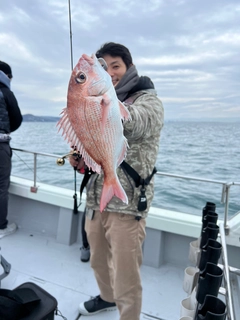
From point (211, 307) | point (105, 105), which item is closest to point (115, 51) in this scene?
point (105, 105)

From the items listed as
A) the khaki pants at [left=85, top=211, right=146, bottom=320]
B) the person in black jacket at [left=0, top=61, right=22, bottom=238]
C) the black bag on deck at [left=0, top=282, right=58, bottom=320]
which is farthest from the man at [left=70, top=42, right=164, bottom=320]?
the person in black jacket at [left=0, top=61, right=22, bottom=238]

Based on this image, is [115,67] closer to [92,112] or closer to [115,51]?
[115,51]

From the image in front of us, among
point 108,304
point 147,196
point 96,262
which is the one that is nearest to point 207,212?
point 147,196

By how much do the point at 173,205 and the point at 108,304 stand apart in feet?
14.0

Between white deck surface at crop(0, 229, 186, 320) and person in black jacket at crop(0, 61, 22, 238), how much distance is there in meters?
0.38

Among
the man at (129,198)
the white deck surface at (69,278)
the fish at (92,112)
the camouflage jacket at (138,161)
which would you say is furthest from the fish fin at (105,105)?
the white deck surface at (69,278)

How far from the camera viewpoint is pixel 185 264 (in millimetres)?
2934

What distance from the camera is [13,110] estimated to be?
3.42 metres

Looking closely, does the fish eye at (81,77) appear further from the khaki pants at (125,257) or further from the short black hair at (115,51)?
the khaki pants at (125,257)

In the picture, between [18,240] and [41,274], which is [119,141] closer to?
[41,274]

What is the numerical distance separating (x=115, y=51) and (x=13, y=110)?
2.12 meters

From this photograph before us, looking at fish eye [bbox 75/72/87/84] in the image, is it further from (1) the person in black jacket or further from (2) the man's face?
(1) the person in black jacket

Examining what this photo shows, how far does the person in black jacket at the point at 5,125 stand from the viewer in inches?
131

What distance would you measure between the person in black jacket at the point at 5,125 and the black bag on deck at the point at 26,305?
5.70ft
